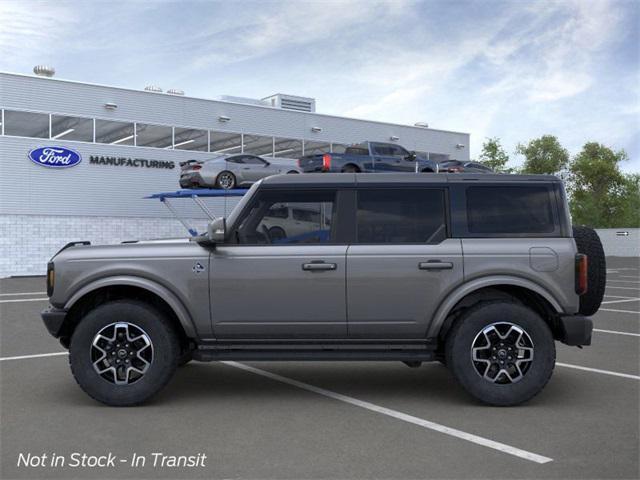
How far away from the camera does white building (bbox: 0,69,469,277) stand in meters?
27.2

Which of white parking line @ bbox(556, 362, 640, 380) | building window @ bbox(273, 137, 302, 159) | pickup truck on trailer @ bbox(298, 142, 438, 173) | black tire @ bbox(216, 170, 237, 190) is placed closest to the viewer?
white parking line @ bbox(556, 362, 640, 380)

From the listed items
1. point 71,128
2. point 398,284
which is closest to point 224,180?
point 71,128

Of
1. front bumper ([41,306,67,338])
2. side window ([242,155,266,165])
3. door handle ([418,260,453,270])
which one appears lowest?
front bumper ([41,306,67,338])

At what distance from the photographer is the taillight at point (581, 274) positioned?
569 centimetres

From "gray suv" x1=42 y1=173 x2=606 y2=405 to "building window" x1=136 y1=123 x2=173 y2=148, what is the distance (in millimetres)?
25248

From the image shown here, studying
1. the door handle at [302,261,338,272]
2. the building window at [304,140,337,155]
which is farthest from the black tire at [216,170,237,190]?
the door handle at [302,261,338,272]

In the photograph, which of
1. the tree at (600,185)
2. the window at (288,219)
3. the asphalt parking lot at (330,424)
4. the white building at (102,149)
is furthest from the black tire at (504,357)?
the tree at (600,185)

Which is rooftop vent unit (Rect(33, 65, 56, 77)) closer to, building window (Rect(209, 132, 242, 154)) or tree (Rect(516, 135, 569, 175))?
building window (Rect(209, 132, 242, 154))

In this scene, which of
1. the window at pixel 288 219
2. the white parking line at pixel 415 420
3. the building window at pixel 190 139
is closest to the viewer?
the white parking line at pixel 415 420

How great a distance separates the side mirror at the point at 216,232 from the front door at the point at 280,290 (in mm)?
128

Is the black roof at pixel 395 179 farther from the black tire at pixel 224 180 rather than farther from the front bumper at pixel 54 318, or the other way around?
the black tire at pixel 224 180

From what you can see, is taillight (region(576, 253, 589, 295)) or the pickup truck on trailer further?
the pickup truck on trailer

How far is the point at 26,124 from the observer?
27.3 m

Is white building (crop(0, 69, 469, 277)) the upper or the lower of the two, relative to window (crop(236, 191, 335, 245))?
upper
